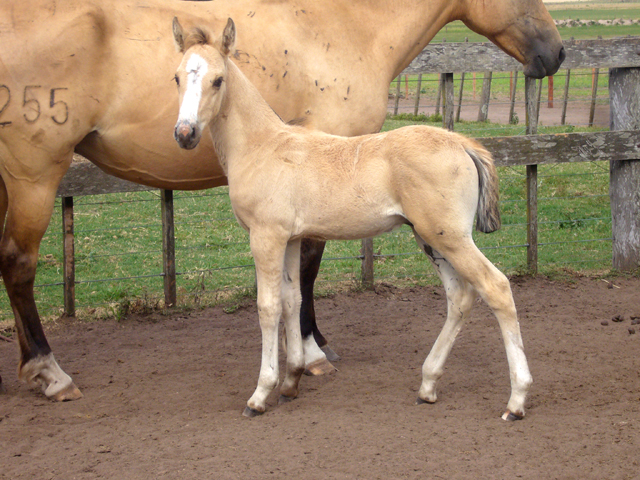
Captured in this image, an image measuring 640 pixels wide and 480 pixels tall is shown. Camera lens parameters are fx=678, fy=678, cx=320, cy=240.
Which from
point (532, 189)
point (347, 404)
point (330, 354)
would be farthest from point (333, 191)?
point (532, 189)

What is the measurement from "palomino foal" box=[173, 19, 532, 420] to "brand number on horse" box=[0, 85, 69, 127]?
0.81 meters

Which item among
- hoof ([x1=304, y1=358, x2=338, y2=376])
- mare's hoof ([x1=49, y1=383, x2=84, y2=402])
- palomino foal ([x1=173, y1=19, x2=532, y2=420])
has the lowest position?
mare's hoof ([x1=49, y1=383, x2=84, y2=402])

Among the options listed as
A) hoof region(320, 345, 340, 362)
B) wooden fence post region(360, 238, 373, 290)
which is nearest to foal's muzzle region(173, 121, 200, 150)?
hoof region(320, 345, 340, 362)

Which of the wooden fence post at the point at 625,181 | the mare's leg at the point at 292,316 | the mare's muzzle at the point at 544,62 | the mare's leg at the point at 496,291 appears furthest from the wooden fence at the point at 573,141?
the mare's leg at the point at 496,291

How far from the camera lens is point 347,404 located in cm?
379

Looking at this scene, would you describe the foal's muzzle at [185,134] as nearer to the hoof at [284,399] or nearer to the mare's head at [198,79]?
the mare's head at [198,79]

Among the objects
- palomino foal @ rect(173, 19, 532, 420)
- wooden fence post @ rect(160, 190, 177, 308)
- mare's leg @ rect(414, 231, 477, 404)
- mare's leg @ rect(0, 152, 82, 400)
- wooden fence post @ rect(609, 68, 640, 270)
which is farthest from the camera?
wooden fence post @ rect(609, 68, 640, 270)

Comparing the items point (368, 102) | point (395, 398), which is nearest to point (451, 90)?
point (368, 102)

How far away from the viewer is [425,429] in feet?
11.0

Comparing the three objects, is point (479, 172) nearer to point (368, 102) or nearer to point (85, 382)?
point (368, 102)

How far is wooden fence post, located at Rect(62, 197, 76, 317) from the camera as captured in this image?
17.9 ft

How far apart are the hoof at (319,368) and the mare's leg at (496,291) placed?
128cm

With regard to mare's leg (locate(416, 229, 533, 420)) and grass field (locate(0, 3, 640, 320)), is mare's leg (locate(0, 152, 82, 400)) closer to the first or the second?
grass field (locate(0, 3, 640, 320))

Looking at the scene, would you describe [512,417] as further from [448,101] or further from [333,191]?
[448,101]
